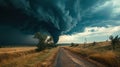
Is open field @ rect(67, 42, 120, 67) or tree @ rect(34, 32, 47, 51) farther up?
tree @ rect(34, 32, 47, 51)

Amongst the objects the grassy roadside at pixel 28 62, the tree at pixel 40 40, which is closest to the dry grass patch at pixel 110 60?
the grassy roadside at pixel 28 62

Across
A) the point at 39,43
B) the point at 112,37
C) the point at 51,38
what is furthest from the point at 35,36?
the point at 112,37

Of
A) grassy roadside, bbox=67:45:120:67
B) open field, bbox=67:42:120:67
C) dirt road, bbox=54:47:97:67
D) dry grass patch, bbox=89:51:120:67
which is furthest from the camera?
dirt road, bbox=54:47:97:67

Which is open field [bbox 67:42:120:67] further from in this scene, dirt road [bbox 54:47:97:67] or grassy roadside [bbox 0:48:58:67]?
grassy roadside [bbox 0:48:58:67]

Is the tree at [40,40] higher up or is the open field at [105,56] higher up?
the tree at [40,40]

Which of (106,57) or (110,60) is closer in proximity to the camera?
(110,60)

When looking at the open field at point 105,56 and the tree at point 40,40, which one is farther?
the tree at point 40,40

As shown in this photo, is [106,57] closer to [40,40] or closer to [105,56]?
[105,56]

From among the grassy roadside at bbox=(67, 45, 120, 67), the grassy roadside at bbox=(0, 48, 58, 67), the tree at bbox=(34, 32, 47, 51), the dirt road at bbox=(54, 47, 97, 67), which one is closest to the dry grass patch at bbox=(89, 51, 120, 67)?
the grassy roadside at bbox=(67, 45, 120, 67)

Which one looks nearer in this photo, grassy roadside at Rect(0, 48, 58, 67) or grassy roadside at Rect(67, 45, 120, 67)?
grassy roadside at Rect(67, 45, 120, 67)

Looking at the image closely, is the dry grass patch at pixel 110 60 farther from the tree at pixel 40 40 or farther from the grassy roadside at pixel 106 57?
the tree at pixel 40 40

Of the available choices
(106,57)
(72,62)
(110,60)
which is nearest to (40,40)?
(72,62)

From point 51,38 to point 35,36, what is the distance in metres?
27.7

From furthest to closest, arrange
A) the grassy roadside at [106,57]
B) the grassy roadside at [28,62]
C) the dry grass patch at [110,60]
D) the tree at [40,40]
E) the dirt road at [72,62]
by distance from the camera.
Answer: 1. the tree at [40,40]
2. the grassy roadside at [28,62]
3. the dirt road at [72,62]
4. the grassy roadside at [106,57]
5. the dry grass patch at [110,60]
